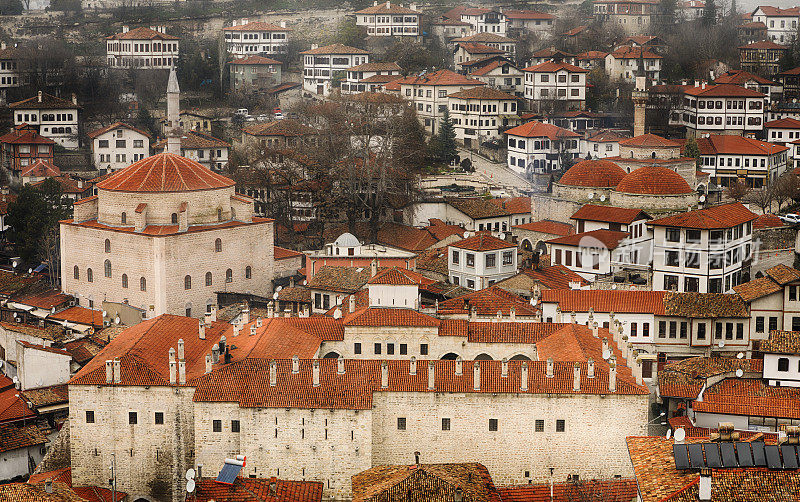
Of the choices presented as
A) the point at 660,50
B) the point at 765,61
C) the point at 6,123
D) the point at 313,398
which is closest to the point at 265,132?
the point at 6,123

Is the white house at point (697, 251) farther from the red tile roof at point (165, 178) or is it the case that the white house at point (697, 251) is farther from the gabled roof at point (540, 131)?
the gabled roof at point (540, 131)

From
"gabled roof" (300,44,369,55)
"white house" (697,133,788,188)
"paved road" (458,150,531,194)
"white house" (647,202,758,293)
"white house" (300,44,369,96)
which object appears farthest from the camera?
"gabled roof" (300,44,369,55)

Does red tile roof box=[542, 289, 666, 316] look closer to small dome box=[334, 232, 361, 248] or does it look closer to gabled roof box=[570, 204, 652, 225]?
gabled roof box=[570, 204, 652, 225]

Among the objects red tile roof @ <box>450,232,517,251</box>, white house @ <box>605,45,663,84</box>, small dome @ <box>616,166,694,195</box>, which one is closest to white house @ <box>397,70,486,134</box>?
white house @ <box>605,45,663,84</box>

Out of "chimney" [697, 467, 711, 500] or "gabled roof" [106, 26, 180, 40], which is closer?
"chimney" [697, 467, 711, 500]

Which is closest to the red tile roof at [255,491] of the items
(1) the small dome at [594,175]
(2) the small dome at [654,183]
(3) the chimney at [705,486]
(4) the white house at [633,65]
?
(3) the chimney at [705,486]

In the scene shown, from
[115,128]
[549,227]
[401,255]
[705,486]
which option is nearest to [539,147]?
[549,227]
